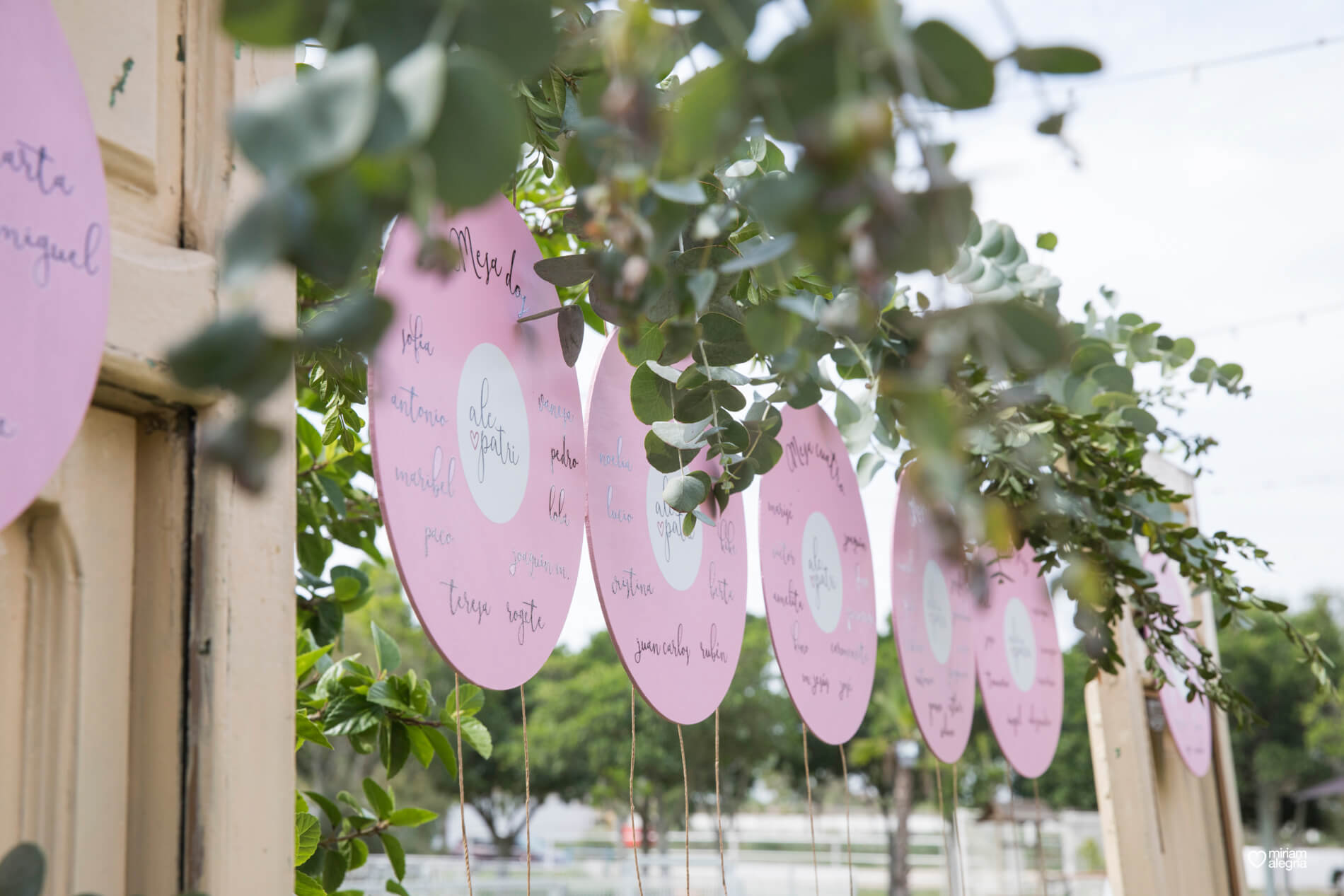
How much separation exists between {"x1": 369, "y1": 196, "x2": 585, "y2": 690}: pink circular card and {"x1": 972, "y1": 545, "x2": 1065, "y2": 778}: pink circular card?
960 mm

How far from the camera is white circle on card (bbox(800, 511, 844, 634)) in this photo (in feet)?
4.52

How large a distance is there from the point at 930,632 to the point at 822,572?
33 cm

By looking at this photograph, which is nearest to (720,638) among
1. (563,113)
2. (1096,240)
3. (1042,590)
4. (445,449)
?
(445,449)

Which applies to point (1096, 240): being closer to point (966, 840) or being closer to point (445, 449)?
point (445, 449)

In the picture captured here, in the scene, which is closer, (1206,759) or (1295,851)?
(1206,759)

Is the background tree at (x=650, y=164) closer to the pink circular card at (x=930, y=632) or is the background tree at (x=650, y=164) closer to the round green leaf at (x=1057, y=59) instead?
the round green leaf at (x=1057, y=59)

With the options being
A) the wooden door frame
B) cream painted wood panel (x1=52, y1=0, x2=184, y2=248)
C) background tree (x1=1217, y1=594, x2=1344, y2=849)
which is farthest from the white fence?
cream painted wood panel (x1=52, y1=0, x2=184, y2=248)

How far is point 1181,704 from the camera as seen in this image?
2301 mm

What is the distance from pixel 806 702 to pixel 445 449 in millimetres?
632

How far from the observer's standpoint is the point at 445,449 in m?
0.87

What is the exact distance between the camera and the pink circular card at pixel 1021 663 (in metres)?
1.78

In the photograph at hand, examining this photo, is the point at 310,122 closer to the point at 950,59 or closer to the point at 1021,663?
the point at 950,59

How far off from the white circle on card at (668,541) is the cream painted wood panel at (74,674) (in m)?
0.55

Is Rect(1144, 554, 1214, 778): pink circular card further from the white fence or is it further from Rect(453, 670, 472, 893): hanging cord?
the white fence
